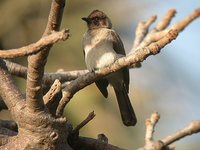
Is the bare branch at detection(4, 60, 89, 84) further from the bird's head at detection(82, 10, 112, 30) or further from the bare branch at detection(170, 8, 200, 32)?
the bird's head at detection(82, 10, 112, 30)

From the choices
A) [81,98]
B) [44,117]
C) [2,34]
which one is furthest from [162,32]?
[2,34]

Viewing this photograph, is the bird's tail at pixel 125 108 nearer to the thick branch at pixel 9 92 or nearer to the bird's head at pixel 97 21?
the bird's head at pixel 97 21

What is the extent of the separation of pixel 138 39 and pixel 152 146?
149 centimetres

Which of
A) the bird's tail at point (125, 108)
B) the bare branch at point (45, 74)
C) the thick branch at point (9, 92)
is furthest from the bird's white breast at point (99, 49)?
the thick branch at point (9, 92)

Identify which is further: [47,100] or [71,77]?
[71,77]

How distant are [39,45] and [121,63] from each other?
1.76 ft

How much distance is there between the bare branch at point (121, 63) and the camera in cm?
197

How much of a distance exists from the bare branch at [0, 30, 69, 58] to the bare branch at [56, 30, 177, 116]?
42cm

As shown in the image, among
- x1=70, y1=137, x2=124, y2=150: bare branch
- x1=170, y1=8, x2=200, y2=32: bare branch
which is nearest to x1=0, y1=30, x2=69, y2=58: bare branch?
x1=70, y1=137, x2=124, y2=150: bare branch

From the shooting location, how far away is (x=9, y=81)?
7.60 ft

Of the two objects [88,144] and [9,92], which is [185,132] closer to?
[88,144]

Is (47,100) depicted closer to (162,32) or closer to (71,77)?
(71,77)

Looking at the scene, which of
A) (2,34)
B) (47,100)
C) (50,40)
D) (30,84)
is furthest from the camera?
(2,34)

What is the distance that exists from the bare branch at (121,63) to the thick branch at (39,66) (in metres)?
0.15
